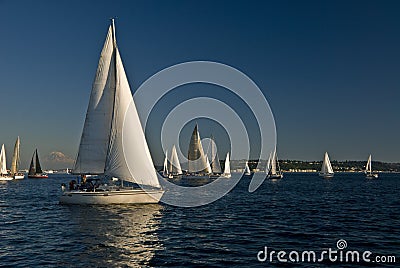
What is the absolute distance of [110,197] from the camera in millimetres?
37312

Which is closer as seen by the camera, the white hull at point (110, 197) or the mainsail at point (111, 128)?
the white hull at point (110, 197)

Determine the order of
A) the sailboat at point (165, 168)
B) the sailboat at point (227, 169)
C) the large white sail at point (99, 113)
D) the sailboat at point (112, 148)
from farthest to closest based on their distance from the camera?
the sailboat at point (165, 168)
the sailboat at point (227, 169)
the large white sail at point (99, 113)
the sailboat at point (112, 148)

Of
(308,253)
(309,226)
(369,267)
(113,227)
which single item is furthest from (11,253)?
(309,226)

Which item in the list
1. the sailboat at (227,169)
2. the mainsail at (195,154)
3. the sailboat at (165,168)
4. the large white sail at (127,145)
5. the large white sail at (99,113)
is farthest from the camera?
the sailboat at (165,168)

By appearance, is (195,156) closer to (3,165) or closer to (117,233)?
(3,165)

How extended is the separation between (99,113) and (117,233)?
60.9 feet

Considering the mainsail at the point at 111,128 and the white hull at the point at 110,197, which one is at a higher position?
the mainsail at the point at 111,128

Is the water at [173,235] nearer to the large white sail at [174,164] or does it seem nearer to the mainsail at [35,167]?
the large white sail at [174,164]

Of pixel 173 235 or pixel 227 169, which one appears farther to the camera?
pixel 227 169

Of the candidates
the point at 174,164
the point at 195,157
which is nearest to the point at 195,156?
the point at 195,157

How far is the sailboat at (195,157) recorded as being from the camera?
5034 inches

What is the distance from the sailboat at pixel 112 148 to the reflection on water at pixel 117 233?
1373mm

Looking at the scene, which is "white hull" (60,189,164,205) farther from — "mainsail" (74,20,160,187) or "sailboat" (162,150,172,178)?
"sailboat" (162,150,172,178)

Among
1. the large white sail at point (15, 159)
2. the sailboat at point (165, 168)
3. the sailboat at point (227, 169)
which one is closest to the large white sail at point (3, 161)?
the large white sail at point (15, 159)
